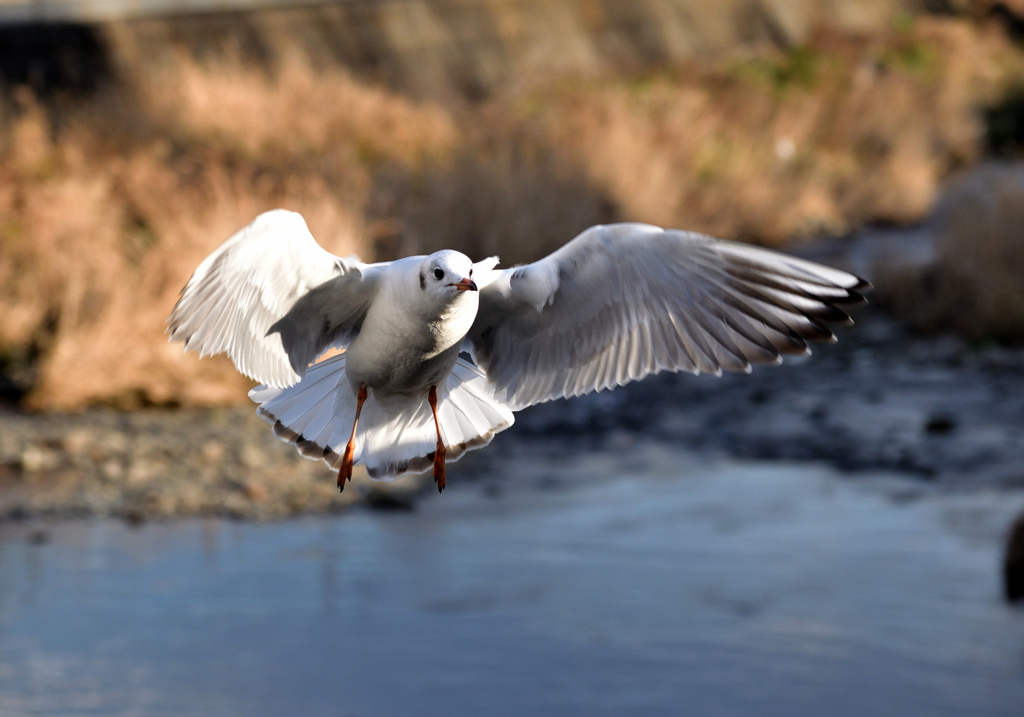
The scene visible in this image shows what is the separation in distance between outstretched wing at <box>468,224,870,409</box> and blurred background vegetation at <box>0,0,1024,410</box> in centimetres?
644

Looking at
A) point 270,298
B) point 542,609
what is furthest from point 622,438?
point 270,298

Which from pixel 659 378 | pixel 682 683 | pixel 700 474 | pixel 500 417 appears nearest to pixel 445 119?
pixel 659 378

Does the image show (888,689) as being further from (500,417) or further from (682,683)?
(500,417)

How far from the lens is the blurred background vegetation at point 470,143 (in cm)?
1132

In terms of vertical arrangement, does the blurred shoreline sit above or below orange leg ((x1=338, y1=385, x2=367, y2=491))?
below

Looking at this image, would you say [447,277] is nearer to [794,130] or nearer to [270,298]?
[270,298]

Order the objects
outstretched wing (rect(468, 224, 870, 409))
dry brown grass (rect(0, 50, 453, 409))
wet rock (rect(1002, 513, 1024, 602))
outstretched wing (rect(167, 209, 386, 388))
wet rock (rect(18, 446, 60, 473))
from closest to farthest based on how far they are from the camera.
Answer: outstretched wing (rect(167, 209, 386, 388))
outstretched wing (rect(468, 224, 870, 409))
wet rock (rect(1002, 513, 1024, 602))
wet rock (rect(18, 446, 60, 473))
dry brown grass (rect(0, 50, 453, 409))

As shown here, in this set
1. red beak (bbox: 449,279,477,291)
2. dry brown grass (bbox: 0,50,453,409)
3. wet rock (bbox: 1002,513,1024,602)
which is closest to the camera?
red beak (bbox: 449,279,477,291)

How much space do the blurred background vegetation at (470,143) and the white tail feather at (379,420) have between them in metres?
6.01

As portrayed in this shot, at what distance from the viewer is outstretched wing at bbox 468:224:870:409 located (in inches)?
176

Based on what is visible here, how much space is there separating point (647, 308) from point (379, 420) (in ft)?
3.88

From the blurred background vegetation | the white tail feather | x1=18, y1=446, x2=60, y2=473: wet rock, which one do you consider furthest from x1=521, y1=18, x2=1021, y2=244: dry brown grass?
the white tail feather

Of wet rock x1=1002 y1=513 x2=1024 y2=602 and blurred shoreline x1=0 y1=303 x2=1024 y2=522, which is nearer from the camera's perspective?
wet rock x1=1002 y1=513 x2=1024 y2=602

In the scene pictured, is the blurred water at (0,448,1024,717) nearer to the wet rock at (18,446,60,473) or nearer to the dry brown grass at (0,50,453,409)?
the wet rock at (18,446,60,473)
